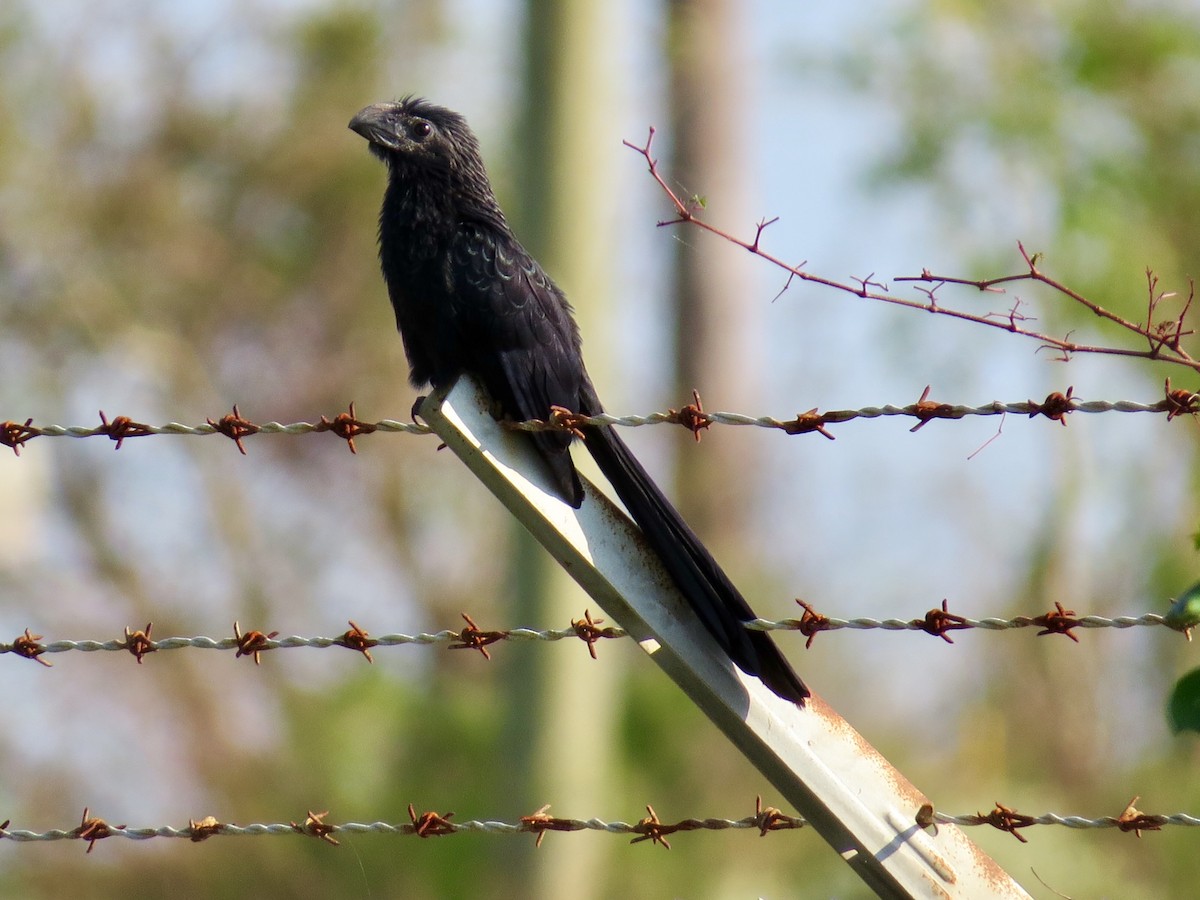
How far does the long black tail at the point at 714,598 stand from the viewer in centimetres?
258

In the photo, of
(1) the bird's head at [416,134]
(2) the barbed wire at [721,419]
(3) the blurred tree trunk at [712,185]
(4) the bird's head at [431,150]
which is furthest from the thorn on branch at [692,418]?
→ (3) the blurred tree trunk at [712,185]

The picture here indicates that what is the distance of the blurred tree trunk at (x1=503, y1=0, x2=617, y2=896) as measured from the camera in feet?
29.2

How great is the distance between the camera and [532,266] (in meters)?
3.89

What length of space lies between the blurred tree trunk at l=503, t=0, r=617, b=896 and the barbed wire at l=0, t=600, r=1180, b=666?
6.00 metres

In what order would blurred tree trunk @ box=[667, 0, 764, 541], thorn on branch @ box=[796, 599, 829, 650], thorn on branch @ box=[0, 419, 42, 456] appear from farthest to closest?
blurred tree trunk @ box=[667, 0, 764, 541]
thorn on branch @ box=[0, 419, 42, 456]
thorn on branch @ box=[796, 599, 829, 650]

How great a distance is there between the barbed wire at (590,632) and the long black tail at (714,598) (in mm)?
43

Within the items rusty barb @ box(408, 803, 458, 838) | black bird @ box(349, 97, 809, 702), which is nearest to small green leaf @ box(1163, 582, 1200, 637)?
black bird @ box(349, 97, 809, 702)

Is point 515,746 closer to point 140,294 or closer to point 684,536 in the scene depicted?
point 684,536

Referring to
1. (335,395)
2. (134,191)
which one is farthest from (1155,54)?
(134,191)

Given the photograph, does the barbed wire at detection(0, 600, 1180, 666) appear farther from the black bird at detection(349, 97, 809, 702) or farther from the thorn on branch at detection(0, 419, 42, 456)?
the thorn on branch at detection(0, 419, 42, 456)

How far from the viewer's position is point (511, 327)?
3.67 metres

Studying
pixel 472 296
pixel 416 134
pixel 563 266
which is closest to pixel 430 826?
pixel 472 296

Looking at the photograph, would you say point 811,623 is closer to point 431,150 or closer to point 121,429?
point 121,429

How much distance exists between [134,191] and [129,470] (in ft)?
9.31
